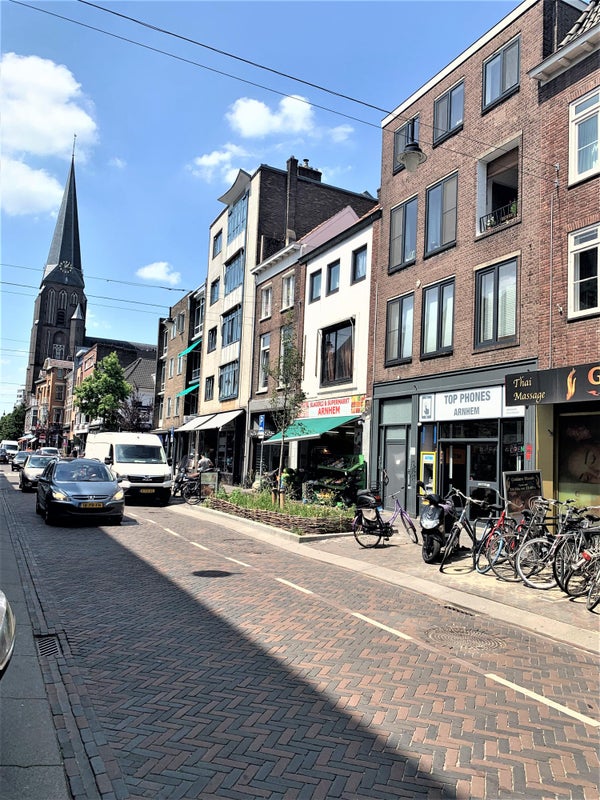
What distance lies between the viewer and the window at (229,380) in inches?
1264

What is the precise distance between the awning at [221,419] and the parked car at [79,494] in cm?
1502

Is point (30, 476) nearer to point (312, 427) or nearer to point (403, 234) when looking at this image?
point (312, 427)

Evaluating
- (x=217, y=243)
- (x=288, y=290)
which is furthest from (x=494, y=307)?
(x=217, y=243)

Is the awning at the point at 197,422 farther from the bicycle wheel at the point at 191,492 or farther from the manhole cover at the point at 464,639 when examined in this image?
the manhole cover at the point at 464,639

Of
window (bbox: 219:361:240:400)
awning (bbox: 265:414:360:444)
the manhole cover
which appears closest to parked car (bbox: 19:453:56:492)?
awning (bbox: 265:414:360:444)

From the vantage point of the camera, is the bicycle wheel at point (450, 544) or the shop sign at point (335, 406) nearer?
the bicycle wheel at point (450, 544)

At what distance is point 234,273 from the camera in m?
33.8

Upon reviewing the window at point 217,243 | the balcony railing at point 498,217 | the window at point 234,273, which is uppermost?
the window at point 217,243

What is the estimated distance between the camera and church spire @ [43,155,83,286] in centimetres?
10012

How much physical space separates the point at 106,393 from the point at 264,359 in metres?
28.4

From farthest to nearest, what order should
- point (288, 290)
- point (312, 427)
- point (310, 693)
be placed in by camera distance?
point (288, 290), point (312, 427), point (310, 693)

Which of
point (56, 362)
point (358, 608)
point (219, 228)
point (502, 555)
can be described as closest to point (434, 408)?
point (502, 555)

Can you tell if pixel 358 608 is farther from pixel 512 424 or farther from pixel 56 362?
pixel 56 362

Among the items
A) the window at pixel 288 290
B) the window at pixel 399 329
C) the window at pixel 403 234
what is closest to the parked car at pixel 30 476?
the window at pixel 288 290
